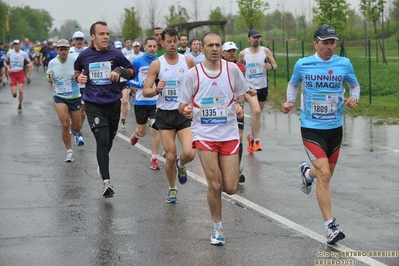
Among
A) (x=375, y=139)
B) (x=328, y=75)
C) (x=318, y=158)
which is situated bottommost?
(x=375, y=139)

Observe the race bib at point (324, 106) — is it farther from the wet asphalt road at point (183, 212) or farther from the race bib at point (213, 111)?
the wet asphalt road at point (183, 212)

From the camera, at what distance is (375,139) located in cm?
1611

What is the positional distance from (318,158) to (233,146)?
2.77ft

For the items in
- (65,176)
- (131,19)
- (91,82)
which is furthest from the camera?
(131,19)

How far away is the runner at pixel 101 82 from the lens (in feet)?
35.2

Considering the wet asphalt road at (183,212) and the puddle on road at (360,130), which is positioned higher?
the wet asphalt road at (183,212)

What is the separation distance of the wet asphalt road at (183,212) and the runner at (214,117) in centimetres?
59

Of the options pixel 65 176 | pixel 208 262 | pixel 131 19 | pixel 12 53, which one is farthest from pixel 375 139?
pixel 131 19

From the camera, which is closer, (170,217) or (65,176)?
A: (170,217)

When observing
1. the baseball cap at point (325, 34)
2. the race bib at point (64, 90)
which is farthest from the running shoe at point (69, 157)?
the baseball cap at point (325, 34)

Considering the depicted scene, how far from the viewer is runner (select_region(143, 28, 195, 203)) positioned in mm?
10109

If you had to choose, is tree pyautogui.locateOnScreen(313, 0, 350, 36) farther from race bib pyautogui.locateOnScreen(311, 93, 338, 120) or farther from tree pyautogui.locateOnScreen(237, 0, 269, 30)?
race bib pyautogui.locateOnScreen(311, 93, 338, 120)

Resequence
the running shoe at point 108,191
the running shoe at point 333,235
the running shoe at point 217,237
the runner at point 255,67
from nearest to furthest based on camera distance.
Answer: the running shoe at point 333,235 → the running shoe at point 217,237 → the running shoe at point 108,191 → the runner at point 255,67

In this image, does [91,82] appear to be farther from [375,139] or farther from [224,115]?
[375,139]
